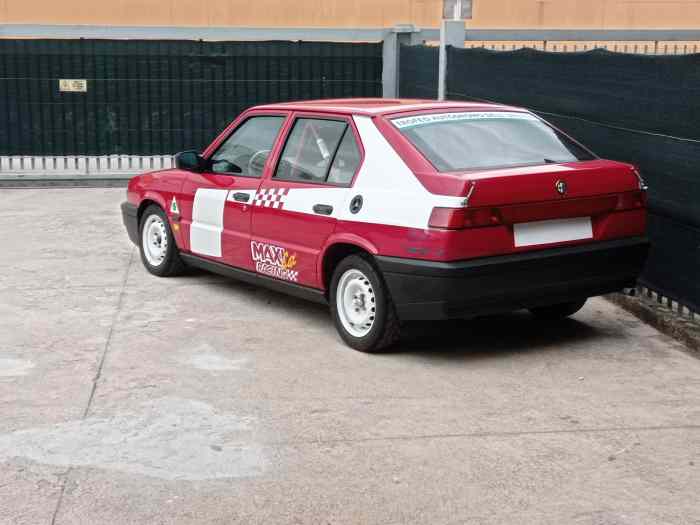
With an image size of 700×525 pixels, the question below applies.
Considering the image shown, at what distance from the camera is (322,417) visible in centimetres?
578

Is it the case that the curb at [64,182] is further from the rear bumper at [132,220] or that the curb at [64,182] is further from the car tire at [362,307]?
the car tire at [362,307]

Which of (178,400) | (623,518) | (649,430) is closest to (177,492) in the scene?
(178,400)

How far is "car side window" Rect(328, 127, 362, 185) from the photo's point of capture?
7145 millimetres

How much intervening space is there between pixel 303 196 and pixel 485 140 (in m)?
1.23

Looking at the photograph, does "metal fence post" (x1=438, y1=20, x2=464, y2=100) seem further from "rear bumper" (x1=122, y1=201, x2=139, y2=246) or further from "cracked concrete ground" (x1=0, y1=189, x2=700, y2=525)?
"cracked concrete ground" (x1=0, y1=189, x2=700, y2=525)

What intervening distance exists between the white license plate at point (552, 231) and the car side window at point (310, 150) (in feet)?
4.61

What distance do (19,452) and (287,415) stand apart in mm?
1312

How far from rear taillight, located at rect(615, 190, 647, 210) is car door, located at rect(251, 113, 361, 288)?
161cm

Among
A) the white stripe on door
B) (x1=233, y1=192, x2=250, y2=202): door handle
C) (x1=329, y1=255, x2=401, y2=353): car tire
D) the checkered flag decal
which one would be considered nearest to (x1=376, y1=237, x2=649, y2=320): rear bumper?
(x1=329, y1=255, x2=401, y2=353): car tire

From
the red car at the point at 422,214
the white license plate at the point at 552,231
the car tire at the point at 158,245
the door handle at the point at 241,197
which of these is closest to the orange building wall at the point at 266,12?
the car tire at the point at 158,245

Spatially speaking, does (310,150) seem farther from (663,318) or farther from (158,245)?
(663,318)

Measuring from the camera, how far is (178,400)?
608 cm

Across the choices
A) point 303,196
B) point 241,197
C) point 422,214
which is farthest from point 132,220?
point 422,214

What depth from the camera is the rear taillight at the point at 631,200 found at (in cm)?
702
